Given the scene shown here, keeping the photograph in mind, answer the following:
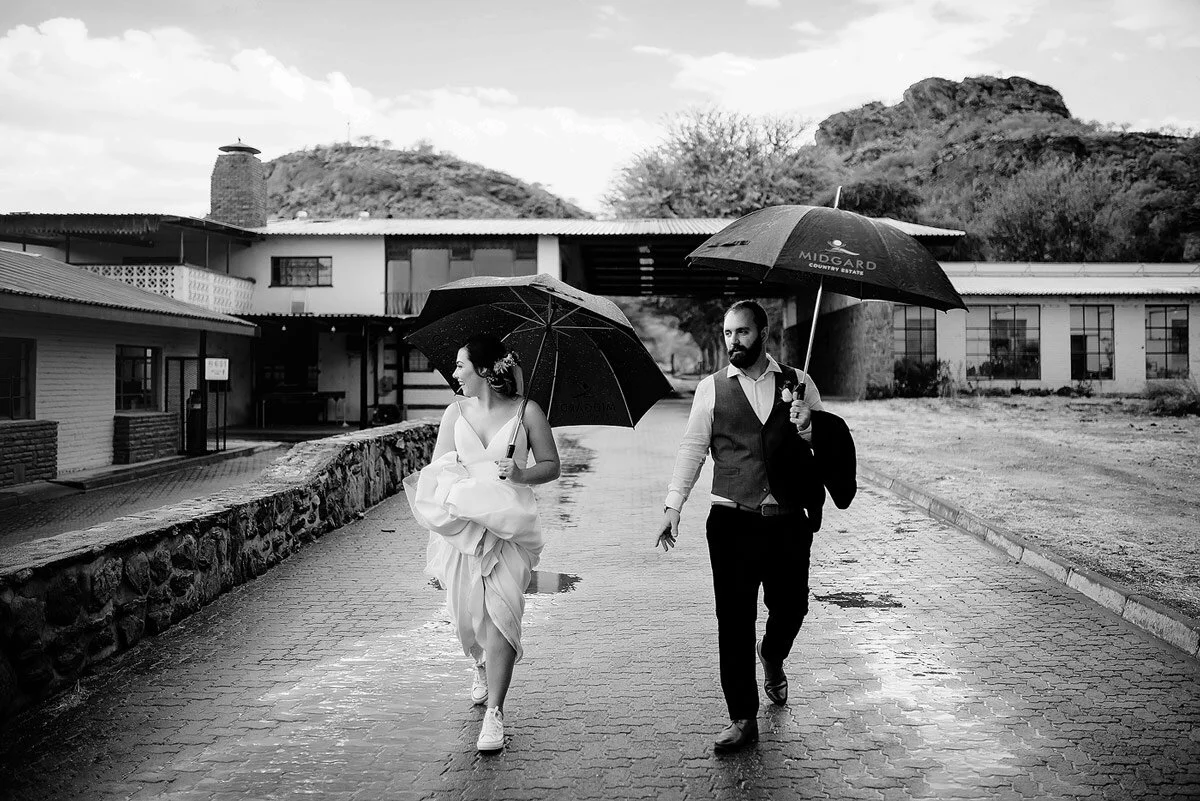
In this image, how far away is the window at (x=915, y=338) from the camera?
31500 millimetres

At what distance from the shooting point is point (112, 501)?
1406 centimetres

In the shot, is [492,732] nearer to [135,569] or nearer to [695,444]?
[695,444]

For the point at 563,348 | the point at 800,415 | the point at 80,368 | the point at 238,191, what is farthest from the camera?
the point at 238,191

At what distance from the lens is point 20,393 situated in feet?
51.4

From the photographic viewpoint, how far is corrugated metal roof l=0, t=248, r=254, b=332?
47.2 ft

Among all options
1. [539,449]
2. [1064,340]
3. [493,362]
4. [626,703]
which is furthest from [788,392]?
[1064,340]

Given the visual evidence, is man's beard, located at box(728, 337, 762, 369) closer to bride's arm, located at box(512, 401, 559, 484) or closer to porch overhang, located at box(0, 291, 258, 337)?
bride's arm, located at box(512, 401, 559, 484)

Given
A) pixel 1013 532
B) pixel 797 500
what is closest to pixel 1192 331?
pixel 1013 532

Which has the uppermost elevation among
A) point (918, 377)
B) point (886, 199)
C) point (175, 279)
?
point (886, 199)

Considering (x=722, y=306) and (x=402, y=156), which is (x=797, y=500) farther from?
(x=402, y=156)

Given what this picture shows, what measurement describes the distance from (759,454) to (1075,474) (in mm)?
10976

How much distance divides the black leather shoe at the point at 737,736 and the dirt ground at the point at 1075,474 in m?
3.65

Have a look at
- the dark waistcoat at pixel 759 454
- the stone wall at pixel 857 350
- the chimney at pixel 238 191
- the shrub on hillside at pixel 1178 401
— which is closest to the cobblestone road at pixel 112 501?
the dark waistcoat at pixel 759 454

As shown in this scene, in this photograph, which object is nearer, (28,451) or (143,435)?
(28,451)
